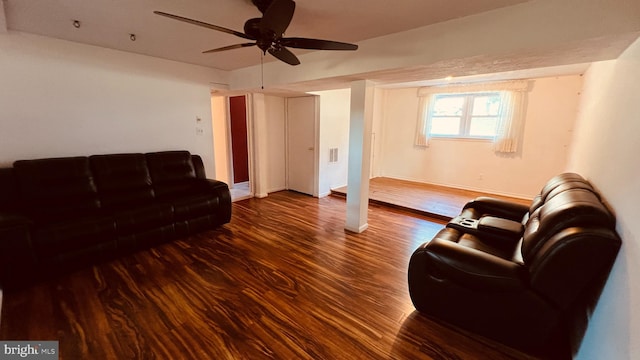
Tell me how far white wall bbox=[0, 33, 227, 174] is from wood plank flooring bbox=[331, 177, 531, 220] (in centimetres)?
305

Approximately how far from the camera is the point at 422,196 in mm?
4918

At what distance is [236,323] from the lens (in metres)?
1.86

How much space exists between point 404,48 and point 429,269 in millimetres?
1942

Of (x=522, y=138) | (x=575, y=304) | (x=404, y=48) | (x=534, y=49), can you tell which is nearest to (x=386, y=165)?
(x=522, y=138)

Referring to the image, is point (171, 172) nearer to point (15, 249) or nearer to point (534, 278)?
point (15, 249)

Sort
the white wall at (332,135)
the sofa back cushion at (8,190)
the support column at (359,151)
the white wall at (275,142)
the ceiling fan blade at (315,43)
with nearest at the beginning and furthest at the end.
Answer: the ceiling fan blade at (315,43) → the sofa back cushion at (8,190) → the support column at (359,151) → the white wall at (332,135) → the white wall at (275,142)

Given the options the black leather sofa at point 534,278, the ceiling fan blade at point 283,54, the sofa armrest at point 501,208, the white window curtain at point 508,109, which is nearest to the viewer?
the black leather sofa at point 534,278

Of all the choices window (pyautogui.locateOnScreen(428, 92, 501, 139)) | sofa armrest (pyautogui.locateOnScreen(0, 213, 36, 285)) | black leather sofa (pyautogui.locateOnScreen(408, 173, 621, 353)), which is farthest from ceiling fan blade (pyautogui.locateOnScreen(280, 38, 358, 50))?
window (pyautogui.locateOnScreen(428, 92, 501, 139))

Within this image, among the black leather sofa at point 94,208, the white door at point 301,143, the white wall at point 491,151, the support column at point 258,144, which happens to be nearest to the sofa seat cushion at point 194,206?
the black leather sofa at point 94,208

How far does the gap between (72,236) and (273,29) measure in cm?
247

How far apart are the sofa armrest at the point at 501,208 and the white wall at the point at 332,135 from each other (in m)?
2.80

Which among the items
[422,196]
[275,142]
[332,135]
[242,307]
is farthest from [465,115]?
[242,307]

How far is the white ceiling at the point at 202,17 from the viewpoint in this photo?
76.0 inches

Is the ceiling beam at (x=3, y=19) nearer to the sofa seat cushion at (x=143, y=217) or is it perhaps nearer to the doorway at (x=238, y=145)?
the sofa seat cushion at (x=143, y=217)
